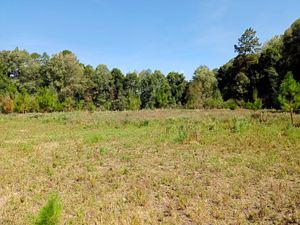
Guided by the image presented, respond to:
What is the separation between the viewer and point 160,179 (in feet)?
26.7

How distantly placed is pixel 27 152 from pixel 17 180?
A: 4.09 m

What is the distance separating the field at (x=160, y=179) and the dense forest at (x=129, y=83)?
2774cm

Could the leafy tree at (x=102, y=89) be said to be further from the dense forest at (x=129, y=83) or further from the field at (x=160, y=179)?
the field at (x=160, y=179)

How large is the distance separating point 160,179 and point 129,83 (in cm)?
4873

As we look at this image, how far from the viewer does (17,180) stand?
27.0 feet

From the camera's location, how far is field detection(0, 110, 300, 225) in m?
5.92

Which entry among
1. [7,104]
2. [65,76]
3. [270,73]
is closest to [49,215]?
[7,104]

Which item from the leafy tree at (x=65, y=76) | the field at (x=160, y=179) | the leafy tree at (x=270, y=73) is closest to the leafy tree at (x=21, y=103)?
the leafy tree at (x=65, y=76)

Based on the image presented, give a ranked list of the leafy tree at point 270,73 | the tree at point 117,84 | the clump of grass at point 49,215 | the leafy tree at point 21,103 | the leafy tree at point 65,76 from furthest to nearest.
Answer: the tree at point 117,84 → the leafy tree at point 65,76 → the leafy tree at point 21,103 → the leafy tree at point 270,73 → the clump of grass at point 49,215

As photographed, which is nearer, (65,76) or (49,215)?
(49,215)

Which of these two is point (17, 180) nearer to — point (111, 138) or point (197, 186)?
point (197, 186)

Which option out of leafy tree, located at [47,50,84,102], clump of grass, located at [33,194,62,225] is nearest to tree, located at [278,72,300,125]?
clump of grass, located at [33,194,62,225]

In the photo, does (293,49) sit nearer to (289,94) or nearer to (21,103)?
(289,94)

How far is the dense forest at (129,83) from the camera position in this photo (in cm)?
4109
